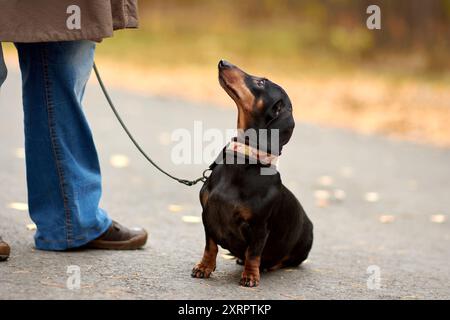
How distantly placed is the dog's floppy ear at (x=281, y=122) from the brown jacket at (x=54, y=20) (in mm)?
859

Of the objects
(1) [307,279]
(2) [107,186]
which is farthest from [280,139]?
(2) [107,186]

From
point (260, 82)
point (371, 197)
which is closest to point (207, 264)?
point (260, 82)

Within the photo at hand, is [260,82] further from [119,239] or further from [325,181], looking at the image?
[325,181]

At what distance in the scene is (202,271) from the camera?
12.8ft

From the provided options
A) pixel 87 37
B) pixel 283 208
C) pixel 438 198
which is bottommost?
pixel 438 198

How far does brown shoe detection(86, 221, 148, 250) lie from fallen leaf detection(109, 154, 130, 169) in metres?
3.36

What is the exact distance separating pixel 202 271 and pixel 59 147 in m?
Result: 0.95

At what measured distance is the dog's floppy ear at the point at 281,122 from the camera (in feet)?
12.4

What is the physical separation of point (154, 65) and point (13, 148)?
30.5ft

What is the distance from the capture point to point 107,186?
6836 millimetres

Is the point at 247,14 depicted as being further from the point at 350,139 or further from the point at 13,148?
the point at 13,148

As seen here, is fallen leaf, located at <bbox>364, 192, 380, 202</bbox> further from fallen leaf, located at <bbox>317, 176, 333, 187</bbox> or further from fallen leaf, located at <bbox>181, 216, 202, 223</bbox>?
fallen leaf, located at <bbox>181, 216, 202, 223</bbox>

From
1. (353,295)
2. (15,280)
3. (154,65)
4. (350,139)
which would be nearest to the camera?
(15,280)

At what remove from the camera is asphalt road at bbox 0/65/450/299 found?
3787 mm
